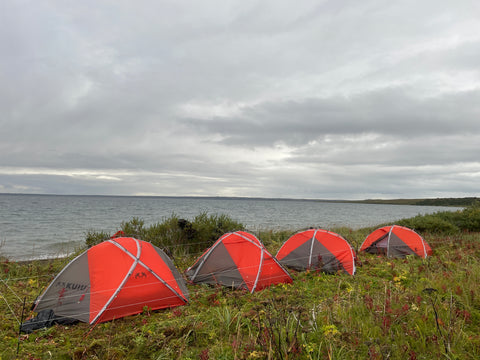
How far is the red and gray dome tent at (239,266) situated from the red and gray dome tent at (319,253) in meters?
1.79

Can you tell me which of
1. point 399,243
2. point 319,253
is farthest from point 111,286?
point 399,243

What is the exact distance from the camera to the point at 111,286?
6.45 metres

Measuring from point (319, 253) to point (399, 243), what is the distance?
16.4ft

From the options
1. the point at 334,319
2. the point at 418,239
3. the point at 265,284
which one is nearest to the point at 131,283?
the point at 265,284

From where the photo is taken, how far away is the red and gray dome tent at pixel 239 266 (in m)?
8.33

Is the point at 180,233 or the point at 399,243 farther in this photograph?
the point at 180,233

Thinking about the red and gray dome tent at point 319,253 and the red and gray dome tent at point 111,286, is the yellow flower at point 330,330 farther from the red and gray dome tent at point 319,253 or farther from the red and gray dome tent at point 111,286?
the red and gray dome tent at point 319,253

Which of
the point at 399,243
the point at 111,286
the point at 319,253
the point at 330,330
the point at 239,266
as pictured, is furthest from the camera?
the point at 399,243

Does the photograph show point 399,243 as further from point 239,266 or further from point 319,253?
point 239,266

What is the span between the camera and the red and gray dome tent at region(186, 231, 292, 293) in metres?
8.33

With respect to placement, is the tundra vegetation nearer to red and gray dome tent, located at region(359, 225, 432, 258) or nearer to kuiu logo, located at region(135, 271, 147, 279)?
kuiu logo, located at region(135, 271, 147, 279)

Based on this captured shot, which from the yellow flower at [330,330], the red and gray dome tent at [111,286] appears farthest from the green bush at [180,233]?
the yellow flower at [330,330]

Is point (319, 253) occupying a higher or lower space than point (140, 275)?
lower

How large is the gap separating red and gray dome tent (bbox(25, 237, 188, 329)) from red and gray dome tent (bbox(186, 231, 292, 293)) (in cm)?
147
